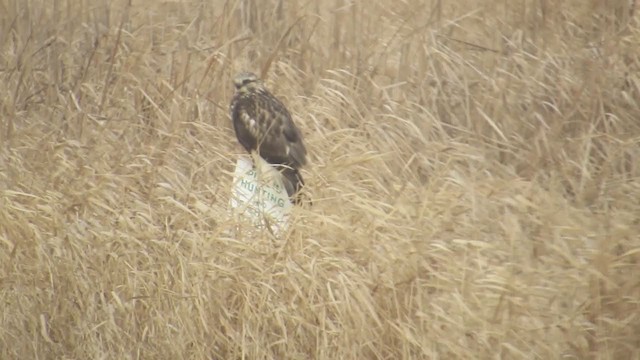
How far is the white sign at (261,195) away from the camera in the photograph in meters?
4.35

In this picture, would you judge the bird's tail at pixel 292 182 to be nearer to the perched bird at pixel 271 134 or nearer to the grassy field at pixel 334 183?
the perched bird at pixel 271 134

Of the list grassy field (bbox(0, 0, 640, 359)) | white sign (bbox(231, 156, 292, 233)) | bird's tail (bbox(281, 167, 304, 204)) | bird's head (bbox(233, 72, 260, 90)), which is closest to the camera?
grassy field (bbox(0, 0, 640, 359))

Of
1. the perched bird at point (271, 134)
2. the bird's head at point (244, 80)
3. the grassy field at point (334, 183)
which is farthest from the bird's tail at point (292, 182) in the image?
the bird's head at point (244, 80)

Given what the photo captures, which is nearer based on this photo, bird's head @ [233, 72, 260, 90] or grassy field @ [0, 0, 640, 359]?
grassy field @ [0, 0, 640, 359]

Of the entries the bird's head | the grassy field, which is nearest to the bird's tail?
the grassy field

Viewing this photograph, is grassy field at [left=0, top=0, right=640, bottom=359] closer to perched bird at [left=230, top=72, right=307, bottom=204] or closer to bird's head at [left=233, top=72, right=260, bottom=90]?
perched bird at [left=230, top=72, right=307, bottom=204]

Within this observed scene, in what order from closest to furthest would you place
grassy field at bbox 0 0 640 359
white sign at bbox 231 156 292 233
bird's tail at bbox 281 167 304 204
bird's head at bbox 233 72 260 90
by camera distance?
grassy field at bbox 0 0 640 359 → white sign at bbox 231 156 292 233 → bird's tail at bbox 281 167 304 204 → bird's head at bbox 233 72 260 90

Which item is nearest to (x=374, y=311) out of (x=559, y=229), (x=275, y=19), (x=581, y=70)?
(x=559, y=229)

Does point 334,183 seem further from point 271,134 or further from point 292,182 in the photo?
point 271,134

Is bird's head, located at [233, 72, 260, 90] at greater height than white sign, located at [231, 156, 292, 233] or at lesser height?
greater

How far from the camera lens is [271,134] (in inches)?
181

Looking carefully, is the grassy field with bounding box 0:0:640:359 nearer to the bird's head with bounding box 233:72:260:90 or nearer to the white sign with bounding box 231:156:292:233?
the white sign with bounding box 231:156:292:233

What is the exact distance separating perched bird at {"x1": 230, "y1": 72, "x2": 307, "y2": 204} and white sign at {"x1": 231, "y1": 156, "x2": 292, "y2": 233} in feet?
0.19

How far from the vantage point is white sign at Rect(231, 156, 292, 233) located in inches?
171
